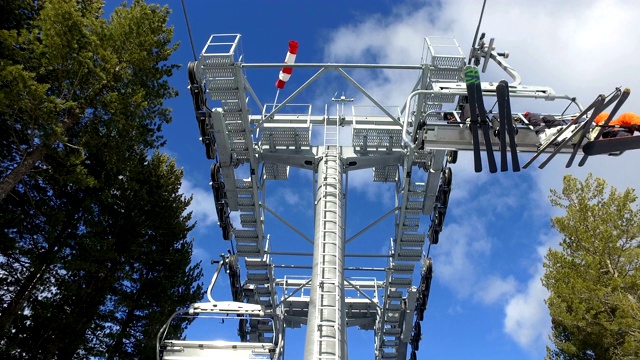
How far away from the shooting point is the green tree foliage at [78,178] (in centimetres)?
1346

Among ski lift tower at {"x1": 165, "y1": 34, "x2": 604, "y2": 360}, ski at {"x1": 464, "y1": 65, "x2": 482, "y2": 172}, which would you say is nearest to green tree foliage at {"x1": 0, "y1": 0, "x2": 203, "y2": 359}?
ski lift tower at {"x1": 165, "y1": 34, "x2": 604, "y2": 360}

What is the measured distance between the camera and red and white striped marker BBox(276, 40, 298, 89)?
47.9 ft

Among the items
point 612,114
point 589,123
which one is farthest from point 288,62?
point 612,114

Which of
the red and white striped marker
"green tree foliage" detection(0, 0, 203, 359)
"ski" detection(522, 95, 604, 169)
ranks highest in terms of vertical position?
the red and white striped marker

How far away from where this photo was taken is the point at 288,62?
48.4 ft

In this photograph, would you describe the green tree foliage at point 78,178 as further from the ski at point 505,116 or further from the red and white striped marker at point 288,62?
the ski at point 505,116

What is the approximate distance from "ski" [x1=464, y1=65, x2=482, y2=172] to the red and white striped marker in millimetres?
6888

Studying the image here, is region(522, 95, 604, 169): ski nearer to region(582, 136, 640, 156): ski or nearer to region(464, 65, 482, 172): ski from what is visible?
region(582, 136, 640, 156): ski

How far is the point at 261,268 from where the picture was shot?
16875 millimetres

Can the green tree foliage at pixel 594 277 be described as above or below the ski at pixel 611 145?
above

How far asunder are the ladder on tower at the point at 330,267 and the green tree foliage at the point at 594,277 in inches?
400

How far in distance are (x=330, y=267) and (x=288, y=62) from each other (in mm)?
6172

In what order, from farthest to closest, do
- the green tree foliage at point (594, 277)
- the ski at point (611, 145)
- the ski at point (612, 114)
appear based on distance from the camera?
1. the green tree foliage at point (594, 277)
2. the ski at point (611, 145)
3. the ski at point (612, 114)

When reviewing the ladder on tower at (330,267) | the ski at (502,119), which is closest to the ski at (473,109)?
the ski at (502,119)
